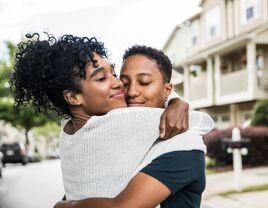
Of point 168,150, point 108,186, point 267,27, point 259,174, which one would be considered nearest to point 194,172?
point 168,150

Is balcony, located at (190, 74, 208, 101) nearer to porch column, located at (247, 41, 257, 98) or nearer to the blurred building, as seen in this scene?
the blurred building

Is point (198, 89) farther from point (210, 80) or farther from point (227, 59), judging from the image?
point (227, 59)

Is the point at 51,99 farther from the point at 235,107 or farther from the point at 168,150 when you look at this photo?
the point at 235,107

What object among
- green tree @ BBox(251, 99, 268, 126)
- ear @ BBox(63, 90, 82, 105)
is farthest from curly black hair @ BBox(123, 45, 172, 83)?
green tree @ BBox(251, 99, 268, 126)

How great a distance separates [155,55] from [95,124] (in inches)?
21.7

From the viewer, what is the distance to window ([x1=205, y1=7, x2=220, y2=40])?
31.5m

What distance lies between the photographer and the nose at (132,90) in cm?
239

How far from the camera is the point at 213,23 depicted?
106ft

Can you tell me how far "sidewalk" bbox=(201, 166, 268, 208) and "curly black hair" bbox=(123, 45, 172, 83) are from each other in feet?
23.1

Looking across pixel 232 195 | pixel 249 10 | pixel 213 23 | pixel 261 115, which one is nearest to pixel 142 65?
pixel 232 195

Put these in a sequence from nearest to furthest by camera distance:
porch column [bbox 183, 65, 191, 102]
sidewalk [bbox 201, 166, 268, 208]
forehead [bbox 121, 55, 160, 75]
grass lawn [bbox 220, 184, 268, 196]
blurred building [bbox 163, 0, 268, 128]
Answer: forehead [bbox 121, 55, 160, 75] < sidewalk [bbox 201, 166, 268, 208] < grass lawn [bbox 220, 184, 268, 196] < blurred building [bbox 163, 0, 268, 128] < porch column [bbox 183, 65, 191, 102]

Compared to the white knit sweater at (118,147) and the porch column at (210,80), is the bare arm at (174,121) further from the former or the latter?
the porch column at (210,80)

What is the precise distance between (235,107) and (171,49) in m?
13.7

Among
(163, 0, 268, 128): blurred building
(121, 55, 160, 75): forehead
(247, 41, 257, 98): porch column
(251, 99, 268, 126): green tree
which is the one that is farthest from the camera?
(163, 0, 268, 128): blurred building
